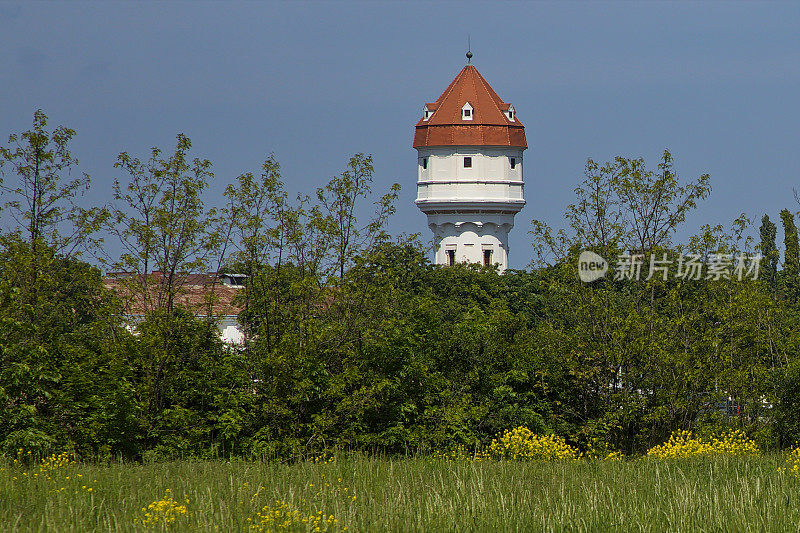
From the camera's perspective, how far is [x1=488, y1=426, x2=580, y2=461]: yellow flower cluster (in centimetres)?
1852

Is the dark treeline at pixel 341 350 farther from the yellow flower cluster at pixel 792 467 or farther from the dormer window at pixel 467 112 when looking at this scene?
the dormer window at pixel 467 112

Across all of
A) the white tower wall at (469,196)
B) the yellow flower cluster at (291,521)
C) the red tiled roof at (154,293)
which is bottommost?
the yellow flower cluster at (291,521)

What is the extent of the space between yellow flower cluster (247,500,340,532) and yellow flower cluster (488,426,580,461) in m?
8.75

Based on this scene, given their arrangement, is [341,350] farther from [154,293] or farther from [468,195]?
[468,195]

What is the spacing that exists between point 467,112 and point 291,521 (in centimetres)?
7546

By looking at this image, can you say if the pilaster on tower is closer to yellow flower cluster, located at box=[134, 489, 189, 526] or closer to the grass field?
the grass field

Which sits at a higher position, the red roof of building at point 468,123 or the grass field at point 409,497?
the red roof of building at point 468,123

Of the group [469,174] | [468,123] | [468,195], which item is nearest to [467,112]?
[468,123]

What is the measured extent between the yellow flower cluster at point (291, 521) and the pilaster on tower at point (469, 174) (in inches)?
2835

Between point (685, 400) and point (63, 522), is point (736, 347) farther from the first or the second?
point (63, 522)

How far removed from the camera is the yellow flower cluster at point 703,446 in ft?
60.1

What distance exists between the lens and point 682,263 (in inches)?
888

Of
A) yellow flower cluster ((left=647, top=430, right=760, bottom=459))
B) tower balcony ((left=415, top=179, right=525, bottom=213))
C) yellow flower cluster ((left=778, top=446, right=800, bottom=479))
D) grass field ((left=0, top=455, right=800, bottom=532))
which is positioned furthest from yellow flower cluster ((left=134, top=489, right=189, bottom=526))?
tower balcony ((left=415, top=179, right=525, bottom=213))

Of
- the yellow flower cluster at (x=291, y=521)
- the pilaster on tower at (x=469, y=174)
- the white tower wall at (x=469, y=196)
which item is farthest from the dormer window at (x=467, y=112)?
the yellow flower cluster at (x=291, y=521)
